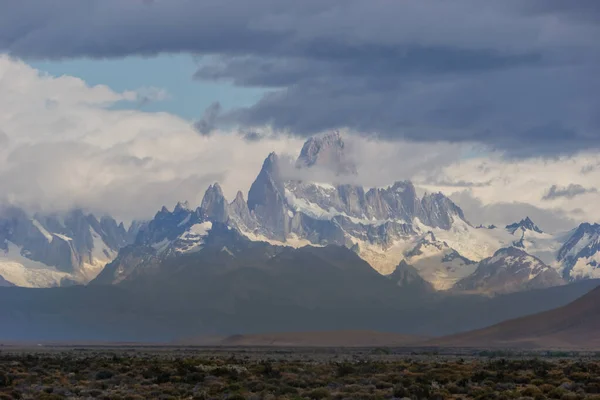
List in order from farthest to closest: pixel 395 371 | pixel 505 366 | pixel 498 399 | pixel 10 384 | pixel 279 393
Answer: pixel 505 366
pixel 395 371
pixel 10 384
pixel 279 393
pixel 498 399

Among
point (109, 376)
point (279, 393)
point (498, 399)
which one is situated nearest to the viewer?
point (498, 399)

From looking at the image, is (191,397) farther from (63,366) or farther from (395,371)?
(63,366)

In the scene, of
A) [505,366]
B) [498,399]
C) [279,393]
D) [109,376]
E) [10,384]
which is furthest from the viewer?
[505,366]

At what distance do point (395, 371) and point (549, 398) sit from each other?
101ft

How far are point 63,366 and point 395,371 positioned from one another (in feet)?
104

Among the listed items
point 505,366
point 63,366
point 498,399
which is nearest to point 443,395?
point 498,399

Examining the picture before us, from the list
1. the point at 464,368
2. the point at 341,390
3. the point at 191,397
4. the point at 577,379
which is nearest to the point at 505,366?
the point at 464,368

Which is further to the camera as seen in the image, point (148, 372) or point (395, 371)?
point (395, 371)

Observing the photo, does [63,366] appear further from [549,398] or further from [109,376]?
[549,398]

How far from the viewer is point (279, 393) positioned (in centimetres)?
8425

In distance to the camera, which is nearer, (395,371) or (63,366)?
(395,371)

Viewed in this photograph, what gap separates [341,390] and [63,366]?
40.4 meters

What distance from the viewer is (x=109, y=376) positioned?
10038 centimetres

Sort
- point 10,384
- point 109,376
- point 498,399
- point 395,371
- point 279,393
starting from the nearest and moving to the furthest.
→ point 498,399 < point 279,393 < point 10,384 < point 109,376 < point 395,371
